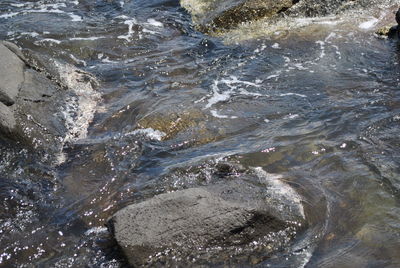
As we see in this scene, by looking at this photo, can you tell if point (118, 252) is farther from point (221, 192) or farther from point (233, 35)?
point (233, 35)

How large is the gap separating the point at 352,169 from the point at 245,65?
3.63m

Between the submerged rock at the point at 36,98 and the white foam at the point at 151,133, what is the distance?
98 cm

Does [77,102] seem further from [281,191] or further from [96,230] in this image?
[281,191]

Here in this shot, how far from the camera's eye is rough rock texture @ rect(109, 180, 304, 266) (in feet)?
14.8

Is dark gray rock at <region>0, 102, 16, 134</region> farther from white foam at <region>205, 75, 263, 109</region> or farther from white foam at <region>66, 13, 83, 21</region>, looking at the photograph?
white foam at <region>66, 13, 83, 21</region>

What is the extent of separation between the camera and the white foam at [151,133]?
22.3 feet

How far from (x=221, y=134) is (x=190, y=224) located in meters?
2.39

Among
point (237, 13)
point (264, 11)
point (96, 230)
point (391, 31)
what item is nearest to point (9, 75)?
point (96, 230)

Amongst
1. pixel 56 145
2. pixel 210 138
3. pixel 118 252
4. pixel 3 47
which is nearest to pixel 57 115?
pixel 56 145

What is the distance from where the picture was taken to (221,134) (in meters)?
6.82

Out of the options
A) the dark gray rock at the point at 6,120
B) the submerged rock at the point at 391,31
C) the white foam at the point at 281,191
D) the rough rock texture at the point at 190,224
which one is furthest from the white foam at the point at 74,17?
the rough rock texture at the point at 190,224

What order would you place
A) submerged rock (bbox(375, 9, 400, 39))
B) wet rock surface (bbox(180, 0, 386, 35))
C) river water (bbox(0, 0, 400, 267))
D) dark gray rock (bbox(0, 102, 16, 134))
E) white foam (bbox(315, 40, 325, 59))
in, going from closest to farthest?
river water (bbox(0, 0, 400, 267))
dark gray rock (bbox(0, 102, 16, 134))
white foam (bbox(315, 40, 325, 59))
submerged rock (bbox(375, 9, 400, 39))
wet rock surface (bbox(180, 0, 386, 35))

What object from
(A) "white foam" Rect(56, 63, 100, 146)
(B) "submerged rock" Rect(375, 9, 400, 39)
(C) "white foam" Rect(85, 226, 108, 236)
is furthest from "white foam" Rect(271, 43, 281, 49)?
(C) "white foam" Rect(85, 226, 108, 236)

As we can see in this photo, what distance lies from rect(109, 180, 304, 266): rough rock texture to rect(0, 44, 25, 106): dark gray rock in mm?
3012
